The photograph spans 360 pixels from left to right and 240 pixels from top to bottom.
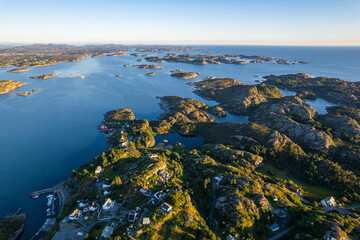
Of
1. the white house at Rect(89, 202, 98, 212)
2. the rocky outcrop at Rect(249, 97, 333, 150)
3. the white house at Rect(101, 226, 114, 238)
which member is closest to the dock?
the white house at Rect(89, 202, 98, 212)

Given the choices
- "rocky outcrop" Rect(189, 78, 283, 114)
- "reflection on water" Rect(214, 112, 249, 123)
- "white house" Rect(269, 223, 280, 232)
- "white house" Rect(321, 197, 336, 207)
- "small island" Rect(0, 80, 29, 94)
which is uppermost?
"small island" Rect(0, 80, 29, 94)

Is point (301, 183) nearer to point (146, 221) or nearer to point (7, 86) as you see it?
point (146, 221)

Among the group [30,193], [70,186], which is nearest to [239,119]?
[70,186]

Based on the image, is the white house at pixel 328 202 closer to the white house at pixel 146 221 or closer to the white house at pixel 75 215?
the white house at pixel 146 221

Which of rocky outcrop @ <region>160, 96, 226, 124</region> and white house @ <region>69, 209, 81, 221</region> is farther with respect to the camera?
rocky outcrop @ <region>160, 96, 226, 124</region>

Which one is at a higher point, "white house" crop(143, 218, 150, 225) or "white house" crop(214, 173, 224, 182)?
"white house" crop(143, 218, 150, 225)

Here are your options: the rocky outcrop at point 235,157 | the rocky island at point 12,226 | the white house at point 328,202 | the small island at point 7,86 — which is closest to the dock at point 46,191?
the rocky island at point 12,226

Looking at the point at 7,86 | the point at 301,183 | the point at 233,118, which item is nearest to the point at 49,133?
the point at 233,118

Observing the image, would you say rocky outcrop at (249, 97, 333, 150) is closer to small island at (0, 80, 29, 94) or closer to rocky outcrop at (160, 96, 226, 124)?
rocky outcrop at (160, 96, 226, 124)

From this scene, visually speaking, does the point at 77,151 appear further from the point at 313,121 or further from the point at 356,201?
the point at 313,121
